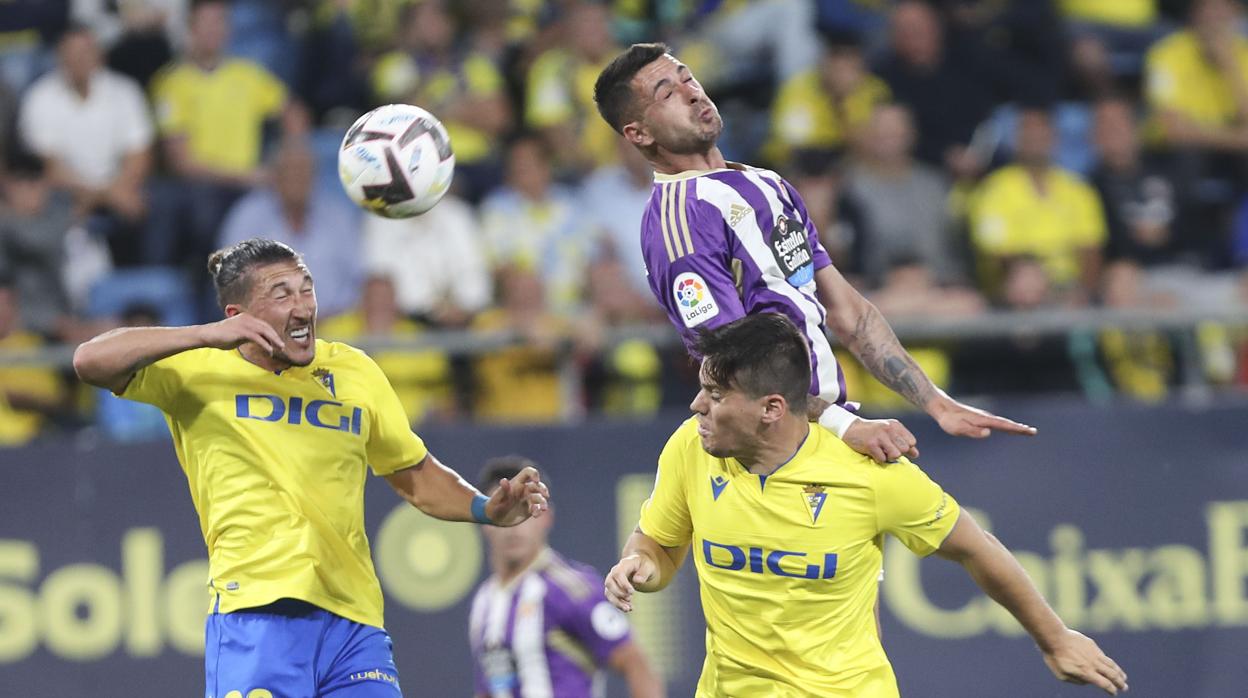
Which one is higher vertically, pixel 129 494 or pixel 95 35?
pixel 95 35

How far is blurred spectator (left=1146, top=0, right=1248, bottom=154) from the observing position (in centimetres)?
1254

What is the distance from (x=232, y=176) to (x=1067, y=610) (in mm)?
6004

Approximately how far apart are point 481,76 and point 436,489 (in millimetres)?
6050

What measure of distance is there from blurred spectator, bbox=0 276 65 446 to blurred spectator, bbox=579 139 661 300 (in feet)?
11.0

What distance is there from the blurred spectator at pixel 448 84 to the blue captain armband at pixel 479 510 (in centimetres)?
540

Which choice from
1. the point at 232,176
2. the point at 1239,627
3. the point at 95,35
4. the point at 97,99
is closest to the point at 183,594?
the point at 232,176

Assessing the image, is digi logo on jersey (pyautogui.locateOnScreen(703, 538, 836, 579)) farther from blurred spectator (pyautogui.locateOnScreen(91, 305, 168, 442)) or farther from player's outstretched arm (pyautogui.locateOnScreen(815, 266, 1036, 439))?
blurred spectator (pyautogui.locateOnScreen(91, 305, 168, 442))

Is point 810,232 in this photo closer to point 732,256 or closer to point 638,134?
point 732,256

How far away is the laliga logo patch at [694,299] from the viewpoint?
5.98 meters

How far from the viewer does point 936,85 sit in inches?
482

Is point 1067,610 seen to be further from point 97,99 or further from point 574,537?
point 97,99

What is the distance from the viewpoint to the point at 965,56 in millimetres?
12500

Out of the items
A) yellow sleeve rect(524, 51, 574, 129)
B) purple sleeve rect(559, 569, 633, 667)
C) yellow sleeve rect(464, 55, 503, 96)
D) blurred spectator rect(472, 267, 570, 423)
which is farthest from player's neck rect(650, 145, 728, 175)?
→ yellow sleeve rect(464, 55, 503, 96)

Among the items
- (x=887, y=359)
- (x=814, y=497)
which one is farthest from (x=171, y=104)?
(x=814, y=497)
